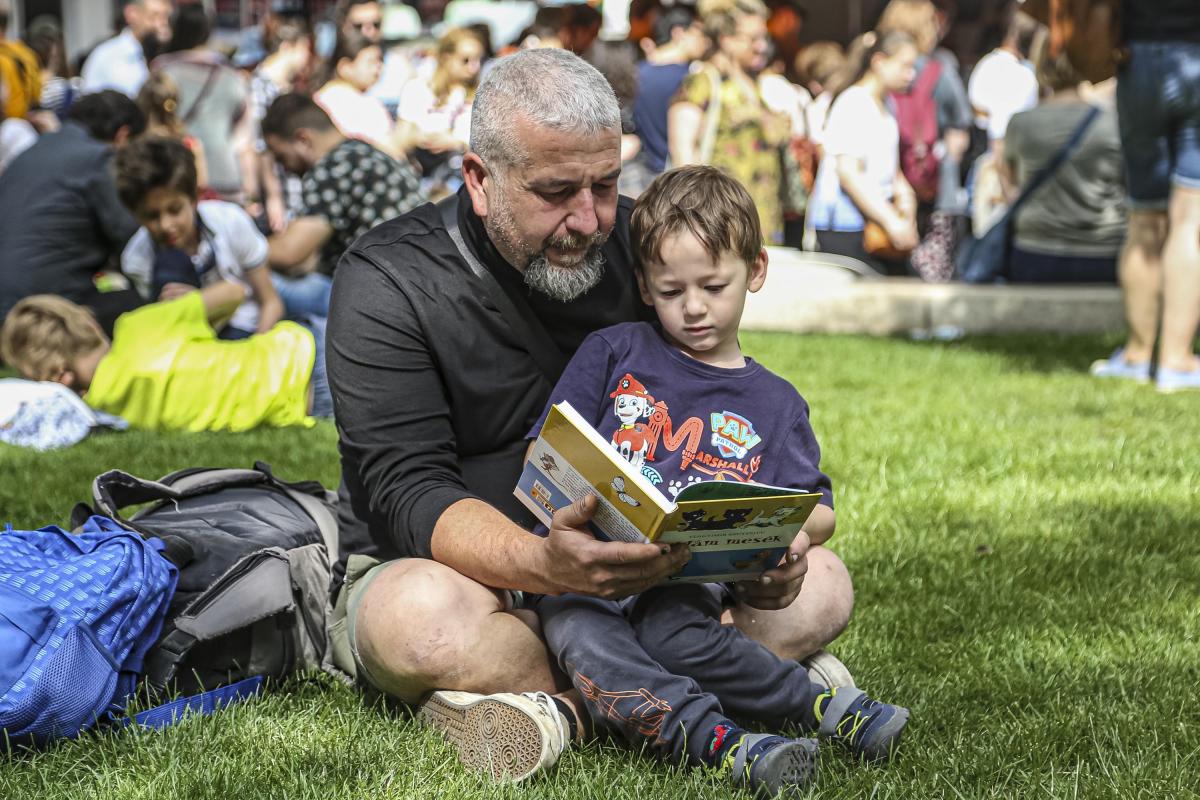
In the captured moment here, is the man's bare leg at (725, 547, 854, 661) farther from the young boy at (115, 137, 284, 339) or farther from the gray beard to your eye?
the young boy at (115, 137, 284, 339)

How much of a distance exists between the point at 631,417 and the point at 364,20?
9.13 meters

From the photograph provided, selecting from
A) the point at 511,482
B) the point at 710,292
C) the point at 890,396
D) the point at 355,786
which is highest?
the point at 710,292

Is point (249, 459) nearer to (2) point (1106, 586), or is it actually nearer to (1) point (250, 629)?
(1) point (250, 629)

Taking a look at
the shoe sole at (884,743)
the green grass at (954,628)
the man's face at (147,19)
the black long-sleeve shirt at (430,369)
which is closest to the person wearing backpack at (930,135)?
the green grass at (954,628)

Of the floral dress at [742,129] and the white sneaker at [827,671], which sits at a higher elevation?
the floral dress at [742,129]

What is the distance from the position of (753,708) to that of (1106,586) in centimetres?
149

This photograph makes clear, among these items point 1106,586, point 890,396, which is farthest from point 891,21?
point 1106,586

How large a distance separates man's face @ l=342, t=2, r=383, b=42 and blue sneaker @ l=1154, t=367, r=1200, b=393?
21.0 ft

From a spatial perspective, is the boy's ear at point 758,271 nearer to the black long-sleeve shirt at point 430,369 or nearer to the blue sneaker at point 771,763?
the black long-sleeve shirt at point 430,369

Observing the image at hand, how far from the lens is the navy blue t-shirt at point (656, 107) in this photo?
1015 cm

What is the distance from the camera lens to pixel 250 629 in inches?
129

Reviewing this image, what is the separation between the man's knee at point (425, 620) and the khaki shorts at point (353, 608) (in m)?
0.11

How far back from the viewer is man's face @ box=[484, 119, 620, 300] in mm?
3035

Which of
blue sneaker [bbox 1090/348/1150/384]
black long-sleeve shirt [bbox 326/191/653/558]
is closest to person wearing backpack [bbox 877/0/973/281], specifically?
blue sneaker [bbox 1090/348/1150/384]
